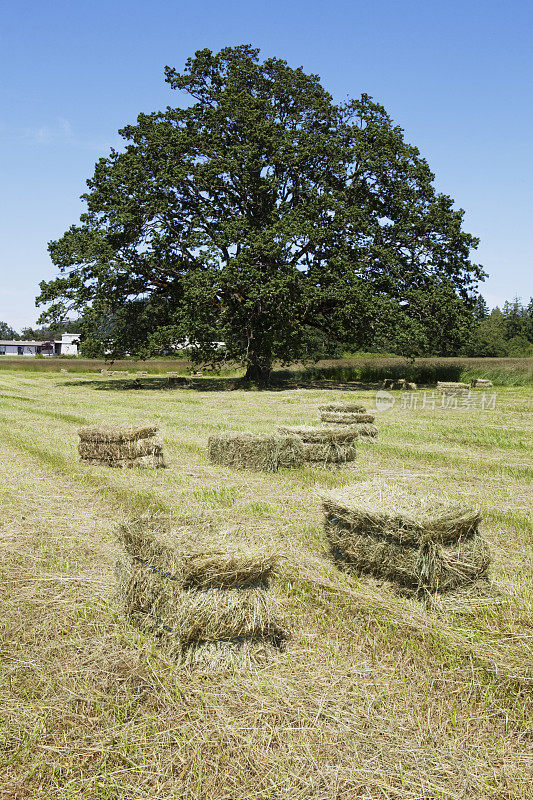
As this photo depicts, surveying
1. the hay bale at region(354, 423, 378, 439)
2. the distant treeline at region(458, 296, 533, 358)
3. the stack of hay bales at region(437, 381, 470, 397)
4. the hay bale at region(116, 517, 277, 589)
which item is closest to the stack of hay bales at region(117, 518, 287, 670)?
the hay bale at region(116, 517, 277, 589)

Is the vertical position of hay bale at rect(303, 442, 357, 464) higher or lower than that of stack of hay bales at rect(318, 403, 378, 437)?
lower

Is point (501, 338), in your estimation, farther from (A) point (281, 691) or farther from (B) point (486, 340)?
(A) point (281, 691)

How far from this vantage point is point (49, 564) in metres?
5.28

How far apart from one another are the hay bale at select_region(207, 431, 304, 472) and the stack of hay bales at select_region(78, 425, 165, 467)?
3.44 feet

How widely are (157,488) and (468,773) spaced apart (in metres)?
5.76

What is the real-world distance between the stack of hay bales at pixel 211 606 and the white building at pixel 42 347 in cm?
13754

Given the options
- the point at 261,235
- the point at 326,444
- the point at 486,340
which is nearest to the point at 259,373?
the point at 261,235

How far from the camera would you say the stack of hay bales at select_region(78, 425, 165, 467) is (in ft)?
32.2

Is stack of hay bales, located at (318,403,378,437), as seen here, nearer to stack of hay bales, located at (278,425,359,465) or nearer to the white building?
stack of hay bales, located at (278,425,359,465)

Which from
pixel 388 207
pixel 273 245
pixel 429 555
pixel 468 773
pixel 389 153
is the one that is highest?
pixel 389 153

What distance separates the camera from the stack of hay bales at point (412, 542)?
15.1ft

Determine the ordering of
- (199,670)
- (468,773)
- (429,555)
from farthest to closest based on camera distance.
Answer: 1. (429,555)
2. (199,670)
3. (468,773)

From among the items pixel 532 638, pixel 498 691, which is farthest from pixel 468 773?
pixel 532 638

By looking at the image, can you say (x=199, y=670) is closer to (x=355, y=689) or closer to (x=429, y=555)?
(x=355, y=689)
